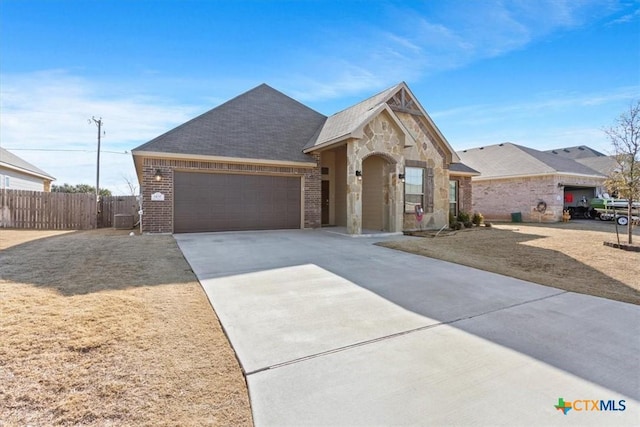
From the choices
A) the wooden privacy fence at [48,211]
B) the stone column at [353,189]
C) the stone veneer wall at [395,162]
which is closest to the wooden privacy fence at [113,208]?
the wooden privacy fence at [48,211]

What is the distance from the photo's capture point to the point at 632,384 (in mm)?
2537

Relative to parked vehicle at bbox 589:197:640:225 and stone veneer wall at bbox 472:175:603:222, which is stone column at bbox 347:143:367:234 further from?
parked vehicle at bbox 589:197:640:225

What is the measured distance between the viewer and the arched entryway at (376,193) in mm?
13000

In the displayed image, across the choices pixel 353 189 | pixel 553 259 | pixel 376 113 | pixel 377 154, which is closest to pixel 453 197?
pixel 377 154

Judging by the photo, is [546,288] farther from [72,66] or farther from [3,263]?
[72,66]

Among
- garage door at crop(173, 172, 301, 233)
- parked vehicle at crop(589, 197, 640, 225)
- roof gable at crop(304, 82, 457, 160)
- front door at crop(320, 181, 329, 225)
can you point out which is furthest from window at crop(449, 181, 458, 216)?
parked vehicle at crop(589, 197, 640, 225)

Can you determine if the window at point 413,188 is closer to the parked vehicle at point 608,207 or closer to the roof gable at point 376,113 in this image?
the roof gable at point 376,113

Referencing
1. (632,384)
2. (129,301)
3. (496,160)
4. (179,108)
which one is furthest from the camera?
(496,160)

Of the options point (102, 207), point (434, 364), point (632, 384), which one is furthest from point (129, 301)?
point (102, 207)

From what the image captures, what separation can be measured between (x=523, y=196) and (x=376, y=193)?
13.7 m

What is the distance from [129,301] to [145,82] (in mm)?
13188

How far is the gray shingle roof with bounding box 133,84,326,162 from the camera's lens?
12.3 metres

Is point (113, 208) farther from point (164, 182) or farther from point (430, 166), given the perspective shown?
point (430, 166)

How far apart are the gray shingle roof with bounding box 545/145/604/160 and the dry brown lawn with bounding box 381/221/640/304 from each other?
81.2ft
